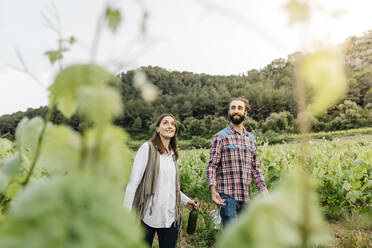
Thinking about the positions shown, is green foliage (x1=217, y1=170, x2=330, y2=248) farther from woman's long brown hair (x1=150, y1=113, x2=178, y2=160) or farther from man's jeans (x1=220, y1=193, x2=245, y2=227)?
man's jeans (x1=220, y1=193, x2=245, y2=227)

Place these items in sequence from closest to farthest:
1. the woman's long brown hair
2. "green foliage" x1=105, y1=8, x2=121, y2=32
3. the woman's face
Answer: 1. "green foliage" x1=105, y1=8, x2=121, y2=32
2. the woman's long brown hair
3. the woman's face

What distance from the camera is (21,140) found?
59 centimetres

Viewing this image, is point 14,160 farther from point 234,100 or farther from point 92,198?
point 234,100

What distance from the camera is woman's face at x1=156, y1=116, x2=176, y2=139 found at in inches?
144

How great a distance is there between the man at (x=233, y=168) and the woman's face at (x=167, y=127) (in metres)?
0.75

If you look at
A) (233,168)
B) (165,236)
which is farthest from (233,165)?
(165,236)

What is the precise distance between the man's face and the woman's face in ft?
3.25

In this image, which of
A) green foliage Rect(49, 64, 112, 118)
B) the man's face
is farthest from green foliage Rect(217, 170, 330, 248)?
the man's face

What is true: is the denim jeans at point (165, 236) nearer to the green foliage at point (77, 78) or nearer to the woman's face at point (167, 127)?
the woman's face at point (167, 127)

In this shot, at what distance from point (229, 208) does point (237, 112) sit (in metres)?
1.47

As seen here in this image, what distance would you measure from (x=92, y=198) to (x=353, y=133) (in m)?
43.2

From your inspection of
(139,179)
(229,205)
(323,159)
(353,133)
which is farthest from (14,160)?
(353,133)

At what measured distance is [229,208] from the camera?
381 cm

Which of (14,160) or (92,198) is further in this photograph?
(14,160)
